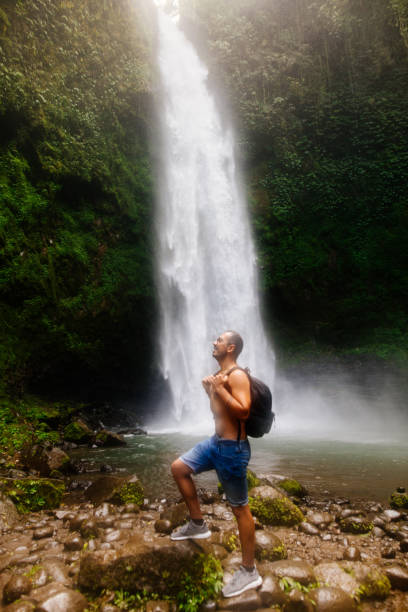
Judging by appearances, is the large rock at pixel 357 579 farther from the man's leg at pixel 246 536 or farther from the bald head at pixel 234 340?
the bald head at pixel 234 340

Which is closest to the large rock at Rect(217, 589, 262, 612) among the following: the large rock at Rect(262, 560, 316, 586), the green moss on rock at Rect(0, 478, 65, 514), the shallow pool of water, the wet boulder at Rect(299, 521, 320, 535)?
the large rock at Rect(262, 560, 316, 586)

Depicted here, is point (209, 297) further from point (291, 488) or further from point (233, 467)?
point (233, 467)

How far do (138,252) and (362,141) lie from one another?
11355 millimetres

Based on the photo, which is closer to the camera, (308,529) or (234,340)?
(234,340)

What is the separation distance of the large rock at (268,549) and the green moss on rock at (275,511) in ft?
2.53

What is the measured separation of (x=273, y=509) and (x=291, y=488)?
1.02m

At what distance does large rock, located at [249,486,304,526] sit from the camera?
3.57m

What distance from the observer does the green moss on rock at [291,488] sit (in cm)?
451

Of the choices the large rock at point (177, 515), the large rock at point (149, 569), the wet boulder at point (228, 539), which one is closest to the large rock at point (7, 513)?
the large rock at point (177, 515)

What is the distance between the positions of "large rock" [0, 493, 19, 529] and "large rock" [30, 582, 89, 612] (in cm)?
166

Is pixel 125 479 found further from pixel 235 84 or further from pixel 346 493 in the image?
pixel 235 84

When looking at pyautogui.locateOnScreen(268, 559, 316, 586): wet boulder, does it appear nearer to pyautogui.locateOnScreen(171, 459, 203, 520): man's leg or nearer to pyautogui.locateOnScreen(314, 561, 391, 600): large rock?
pyautogui.locateOnScreen(314, 561, 391, 600): large rock

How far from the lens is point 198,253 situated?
14.9m

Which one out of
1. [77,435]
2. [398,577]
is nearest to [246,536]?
[398,577]
